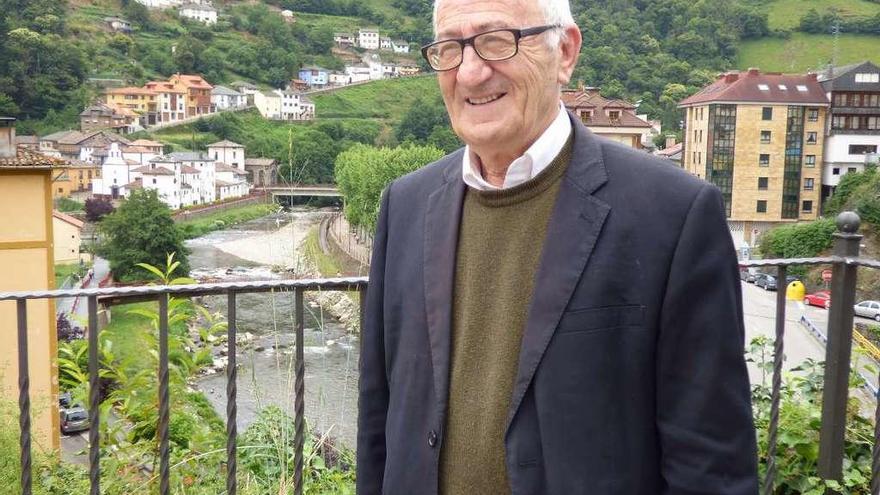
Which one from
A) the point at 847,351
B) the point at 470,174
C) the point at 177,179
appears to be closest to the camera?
the point at 470,174

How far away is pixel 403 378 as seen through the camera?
146cm

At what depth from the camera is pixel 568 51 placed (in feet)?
4.51

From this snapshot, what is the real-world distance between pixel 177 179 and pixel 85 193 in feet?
26.2

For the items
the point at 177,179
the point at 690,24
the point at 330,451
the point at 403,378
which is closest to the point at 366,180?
the point at 177,179

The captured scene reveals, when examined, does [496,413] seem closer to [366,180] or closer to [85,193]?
[366,180]

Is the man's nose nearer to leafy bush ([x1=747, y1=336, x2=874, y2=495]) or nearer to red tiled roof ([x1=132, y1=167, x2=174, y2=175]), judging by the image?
leafy bush ([x1=747, y1=336, x2=874, y2=495])

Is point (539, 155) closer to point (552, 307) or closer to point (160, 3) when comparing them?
point (552, 307)

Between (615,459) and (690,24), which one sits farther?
(690,24)

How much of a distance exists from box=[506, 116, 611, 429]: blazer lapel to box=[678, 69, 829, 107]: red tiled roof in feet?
119

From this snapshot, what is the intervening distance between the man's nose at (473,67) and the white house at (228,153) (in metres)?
63.0

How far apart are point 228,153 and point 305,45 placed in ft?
144

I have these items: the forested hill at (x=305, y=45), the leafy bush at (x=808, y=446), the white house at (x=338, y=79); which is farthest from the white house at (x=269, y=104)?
the leafy bush at (x=808, y=446)

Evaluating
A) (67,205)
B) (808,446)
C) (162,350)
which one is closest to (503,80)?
(162,350)

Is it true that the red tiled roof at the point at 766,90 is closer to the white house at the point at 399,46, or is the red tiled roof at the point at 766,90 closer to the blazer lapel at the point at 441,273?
the blazer lapel at the point at 441,273
